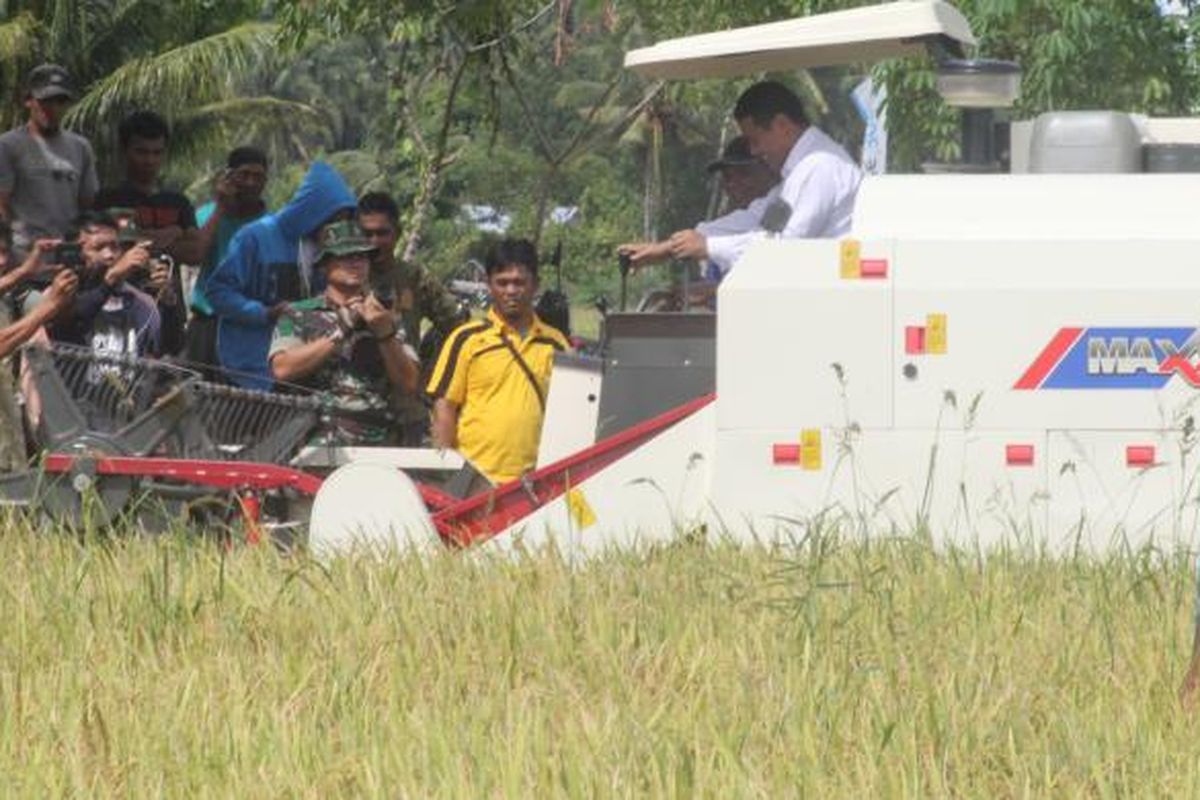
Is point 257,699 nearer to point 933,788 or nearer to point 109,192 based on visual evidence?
point 933,788

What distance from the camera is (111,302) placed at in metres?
12.2

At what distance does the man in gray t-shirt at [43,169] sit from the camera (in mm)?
13391

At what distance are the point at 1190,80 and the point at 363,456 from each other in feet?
32.3

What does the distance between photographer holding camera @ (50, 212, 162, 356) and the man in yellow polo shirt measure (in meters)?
1.51

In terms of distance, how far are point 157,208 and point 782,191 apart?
12.6 ft

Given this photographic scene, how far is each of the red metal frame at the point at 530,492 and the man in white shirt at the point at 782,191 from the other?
61cm

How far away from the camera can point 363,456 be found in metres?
10.9

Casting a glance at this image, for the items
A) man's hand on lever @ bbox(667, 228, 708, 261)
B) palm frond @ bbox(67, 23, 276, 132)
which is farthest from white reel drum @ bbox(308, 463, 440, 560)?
palm frond @ bbox(67, 23, 276, 132)

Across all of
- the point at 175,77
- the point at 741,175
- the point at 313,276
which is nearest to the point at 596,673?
the point at 741,175

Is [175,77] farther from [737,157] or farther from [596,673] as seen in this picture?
[596,673]

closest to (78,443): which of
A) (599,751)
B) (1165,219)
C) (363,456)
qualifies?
(363,456)

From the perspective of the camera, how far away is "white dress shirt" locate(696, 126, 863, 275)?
34.8 feet

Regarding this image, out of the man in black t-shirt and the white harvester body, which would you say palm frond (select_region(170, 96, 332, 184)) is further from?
the white harvester body

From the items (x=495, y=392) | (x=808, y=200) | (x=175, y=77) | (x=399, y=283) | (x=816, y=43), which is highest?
(x=175, y=77)
